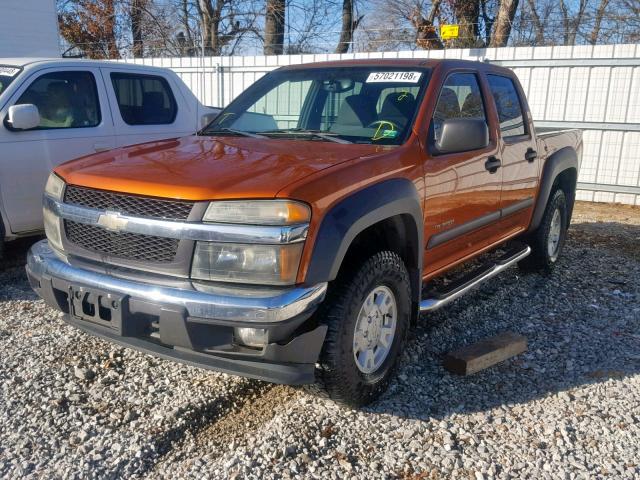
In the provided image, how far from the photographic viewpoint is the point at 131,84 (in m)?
6.05

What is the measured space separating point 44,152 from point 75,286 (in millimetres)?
2705

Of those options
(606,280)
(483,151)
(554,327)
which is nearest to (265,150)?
(483,151)

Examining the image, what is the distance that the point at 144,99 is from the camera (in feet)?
20.2

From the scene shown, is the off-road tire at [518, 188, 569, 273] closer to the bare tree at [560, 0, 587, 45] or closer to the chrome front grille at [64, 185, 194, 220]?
the chrome front grille at [64, 185, 194, 220]

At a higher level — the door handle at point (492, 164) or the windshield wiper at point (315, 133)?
the windshield wiper at point (315, 133)

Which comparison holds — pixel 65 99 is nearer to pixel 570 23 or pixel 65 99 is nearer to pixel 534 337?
pixel 534 337

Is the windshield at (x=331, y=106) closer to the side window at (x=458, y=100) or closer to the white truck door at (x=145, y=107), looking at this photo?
the side window at (x=458, y=100)

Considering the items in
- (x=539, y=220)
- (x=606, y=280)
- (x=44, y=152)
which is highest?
(x=44, y=152)

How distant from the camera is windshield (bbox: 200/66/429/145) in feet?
12.2

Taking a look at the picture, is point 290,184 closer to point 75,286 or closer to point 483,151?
point 75,286

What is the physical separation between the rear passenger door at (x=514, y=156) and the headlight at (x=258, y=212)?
7.93 feet

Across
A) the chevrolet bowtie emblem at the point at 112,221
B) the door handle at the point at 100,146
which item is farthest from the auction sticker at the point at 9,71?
the chevrolet bowtie emblem at the point at 112,221

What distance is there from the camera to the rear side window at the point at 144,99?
5.90 meters

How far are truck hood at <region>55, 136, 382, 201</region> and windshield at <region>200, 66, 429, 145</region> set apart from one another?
0.78 feet
